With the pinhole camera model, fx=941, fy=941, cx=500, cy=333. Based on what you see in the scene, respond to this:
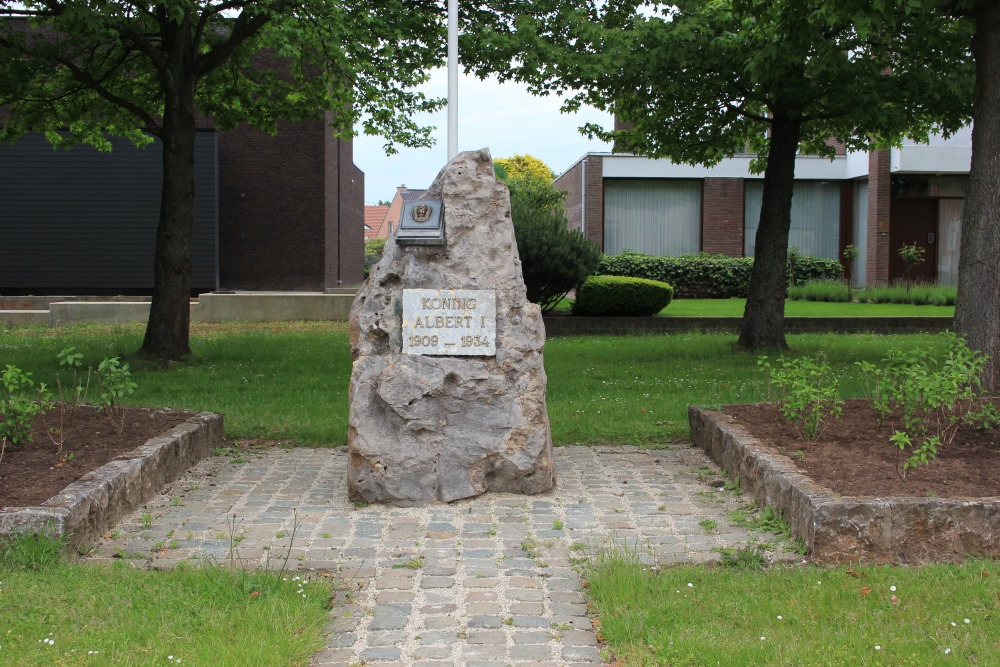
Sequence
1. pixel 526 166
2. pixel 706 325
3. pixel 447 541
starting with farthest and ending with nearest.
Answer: pixel 526 166 → pixel 706 325 → pixel 447 541

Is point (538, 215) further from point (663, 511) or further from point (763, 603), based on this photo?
point (763, 603)

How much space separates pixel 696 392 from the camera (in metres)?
10.8

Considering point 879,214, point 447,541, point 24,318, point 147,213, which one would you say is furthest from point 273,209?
point 447,541

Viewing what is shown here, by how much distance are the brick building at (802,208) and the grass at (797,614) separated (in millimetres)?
27604

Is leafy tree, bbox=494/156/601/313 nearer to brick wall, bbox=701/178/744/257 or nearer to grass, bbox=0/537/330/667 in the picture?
brick wall, bbox=701/178/744/257

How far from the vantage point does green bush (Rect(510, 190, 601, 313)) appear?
1842 centimetres

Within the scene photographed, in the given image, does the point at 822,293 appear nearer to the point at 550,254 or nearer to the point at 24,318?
the point at 550,254

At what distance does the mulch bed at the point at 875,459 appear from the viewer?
18.2 ft

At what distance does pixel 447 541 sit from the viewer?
218 inches

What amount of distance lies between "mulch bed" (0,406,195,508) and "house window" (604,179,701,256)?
25.5 meters

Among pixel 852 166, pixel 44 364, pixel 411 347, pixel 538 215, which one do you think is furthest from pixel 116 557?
pixel 852 166

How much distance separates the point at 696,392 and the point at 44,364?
29.2ft

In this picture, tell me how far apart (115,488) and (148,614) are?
179 cm

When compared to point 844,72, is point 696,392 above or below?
below
